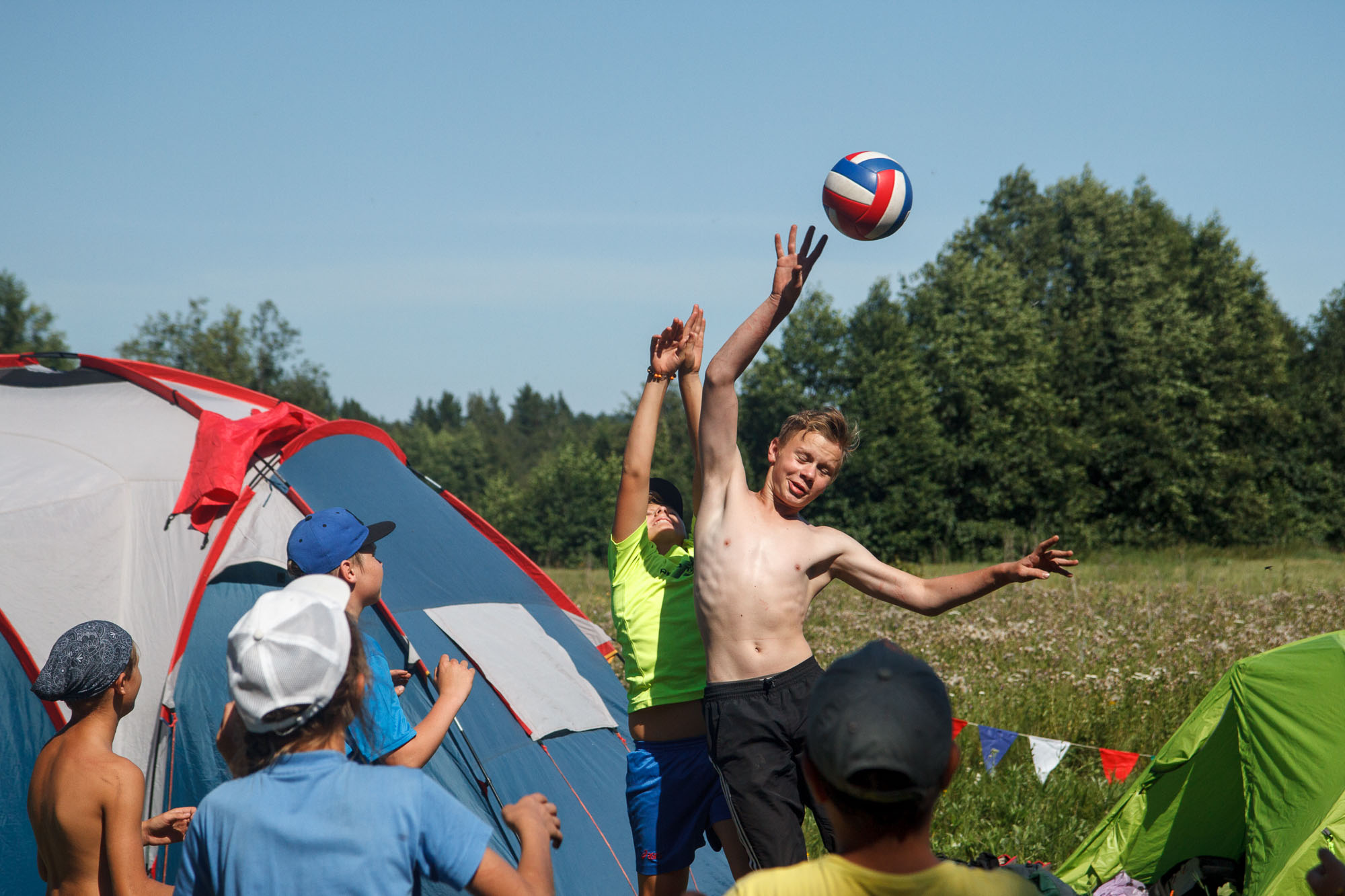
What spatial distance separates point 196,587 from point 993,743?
4634 mm

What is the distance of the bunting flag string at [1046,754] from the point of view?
578cm

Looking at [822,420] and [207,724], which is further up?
[822,420]

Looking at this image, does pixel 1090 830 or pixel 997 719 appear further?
pixel 997 719

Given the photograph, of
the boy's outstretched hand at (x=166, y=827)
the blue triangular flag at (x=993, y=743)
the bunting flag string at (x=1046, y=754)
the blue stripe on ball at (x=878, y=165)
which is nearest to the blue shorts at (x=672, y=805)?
A: the boy's outstretched hand at (x=166, y=827)

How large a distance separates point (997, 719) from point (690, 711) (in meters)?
3.93

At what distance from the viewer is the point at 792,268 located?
332 cm

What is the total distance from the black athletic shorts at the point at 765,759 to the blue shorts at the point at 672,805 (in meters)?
0.31

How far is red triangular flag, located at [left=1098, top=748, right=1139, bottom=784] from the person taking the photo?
5.76m

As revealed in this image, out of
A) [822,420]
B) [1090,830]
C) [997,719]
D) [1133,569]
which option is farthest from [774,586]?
[1133,569]

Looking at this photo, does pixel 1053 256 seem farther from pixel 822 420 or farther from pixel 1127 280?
pixel 822 420

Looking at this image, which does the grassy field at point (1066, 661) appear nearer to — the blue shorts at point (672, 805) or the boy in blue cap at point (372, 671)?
the blue shorts at point (672, 805)

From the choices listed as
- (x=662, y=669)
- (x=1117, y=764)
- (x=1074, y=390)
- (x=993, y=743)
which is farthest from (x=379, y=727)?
(x=1074, y=390)

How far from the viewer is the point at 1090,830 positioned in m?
5.22

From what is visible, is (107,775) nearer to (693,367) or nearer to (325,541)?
(325,541)
